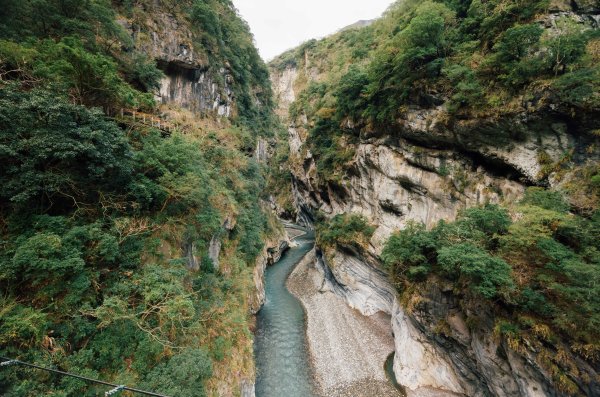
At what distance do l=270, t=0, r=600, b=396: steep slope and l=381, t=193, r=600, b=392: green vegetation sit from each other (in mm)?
44

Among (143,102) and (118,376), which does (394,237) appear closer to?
(118,376)

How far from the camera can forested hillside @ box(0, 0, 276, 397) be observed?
536cm

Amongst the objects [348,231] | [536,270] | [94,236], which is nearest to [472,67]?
[536,270]

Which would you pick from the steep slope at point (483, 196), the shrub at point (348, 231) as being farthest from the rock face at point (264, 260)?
the steep slope at point (483, 196)

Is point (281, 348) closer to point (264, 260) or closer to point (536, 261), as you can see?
point (264, 260)

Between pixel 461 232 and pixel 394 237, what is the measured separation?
346 cm

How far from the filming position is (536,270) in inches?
308

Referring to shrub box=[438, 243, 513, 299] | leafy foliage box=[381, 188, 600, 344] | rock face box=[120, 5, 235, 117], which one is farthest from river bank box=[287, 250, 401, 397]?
rock face box=[120, 5, 235, 117]

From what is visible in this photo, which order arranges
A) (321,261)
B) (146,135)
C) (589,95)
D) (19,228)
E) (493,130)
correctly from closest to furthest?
(19,228) < (589,95) < (146,135) < (493,130) < (321,261)

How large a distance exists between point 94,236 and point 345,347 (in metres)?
13.7

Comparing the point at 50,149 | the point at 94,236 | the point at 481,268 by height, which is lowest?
the point at 481,268

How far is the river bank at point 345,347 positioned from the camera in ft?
37.7

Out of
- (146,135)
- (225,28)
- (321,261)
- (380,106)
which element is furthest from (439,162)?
(225,28)

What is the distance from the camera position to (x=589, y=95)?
8.96m
